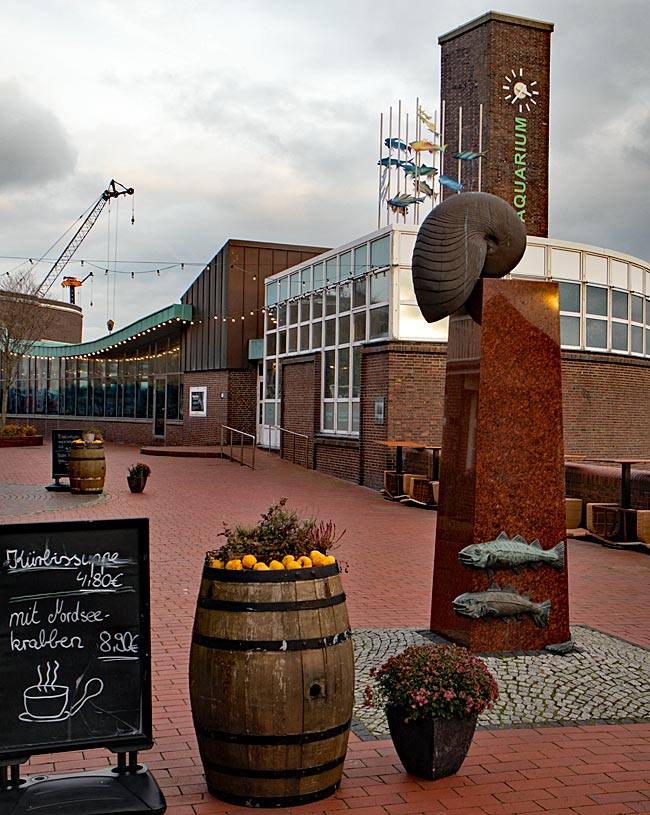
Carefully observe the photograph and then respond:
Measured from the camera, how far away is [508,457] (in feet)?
22.1

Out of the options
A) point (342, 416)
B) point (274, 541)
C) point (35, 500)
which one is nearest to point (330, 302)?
point (342, 416)

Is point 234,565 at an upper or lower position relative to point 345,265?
lower

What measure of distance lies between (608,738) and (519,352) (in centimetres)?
288

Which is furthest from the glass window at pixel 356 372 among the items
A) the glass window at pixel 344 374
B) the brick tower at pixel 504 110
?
the brick tower at pixel 504 110

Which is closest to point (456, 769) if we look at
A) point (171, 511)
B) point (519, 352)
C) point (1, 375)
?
point (519, 352)

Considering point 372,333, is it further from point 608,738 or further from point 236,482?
point 608,738

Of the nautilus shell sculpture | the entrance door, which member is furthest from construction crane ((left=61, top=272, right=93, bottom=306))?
the nautilus shell sculpture

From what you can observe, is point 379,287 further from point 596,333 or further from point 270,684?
point 270,684

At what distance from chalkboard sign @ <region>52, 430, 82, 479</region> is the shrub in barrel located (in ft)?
51.1

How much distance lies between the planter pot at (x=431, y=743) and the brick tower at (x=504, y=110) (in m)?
23.9

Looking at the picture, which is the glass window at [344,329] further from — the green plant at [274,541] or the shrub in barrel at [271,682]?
the shrub in barrel at [271,682]

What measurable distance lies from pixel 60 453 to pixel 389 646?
46.3ft

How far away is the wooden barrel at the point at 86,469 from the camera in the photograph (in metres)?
17.7

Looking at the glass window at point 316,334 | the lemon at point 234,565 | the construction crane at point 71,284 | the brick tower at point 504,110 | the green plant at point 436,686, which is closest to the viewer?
the lemon at point 234,565
